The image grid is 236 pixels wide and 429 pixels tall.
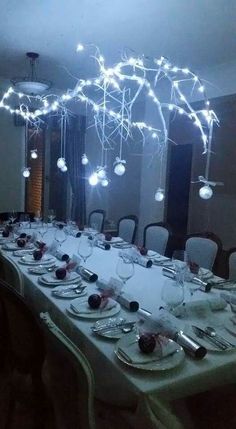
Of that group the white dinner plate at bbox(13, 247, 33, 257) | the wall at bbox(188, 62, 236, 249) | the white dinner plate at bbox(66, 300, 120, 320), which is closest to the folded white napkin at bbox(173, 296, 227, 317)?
the white dinner plate at bbox(66, 300, 120, 320)

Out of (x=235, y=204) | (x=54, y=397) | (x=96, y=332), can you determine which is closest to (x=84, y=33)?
(x=235, y=204)

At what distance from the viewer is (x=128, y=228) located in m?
4.22

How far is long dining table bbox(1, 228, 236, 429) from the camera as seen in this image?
3.64 ft

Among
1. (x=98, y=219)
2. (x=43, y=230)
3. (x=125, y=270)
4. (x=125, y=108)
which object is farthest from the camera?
(x=98, y=219)

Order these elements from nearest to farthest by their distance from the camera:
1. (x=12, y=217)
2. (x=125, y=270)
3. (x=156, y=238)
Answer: (x=125, y=270)
(x=156, y=238)
(x=12, y=217)

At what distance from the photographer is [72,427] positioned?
4.39 feet

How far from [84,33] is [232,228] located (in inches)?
103

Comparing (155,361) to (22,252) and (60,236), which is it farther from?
(60,236)

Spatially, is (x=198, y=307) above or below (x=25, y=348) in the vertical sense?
above

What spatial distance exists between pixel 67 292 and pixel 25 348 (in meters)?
0.51

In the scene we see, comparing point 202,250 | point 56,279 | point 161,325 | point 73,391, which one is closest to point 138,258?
point 202,250

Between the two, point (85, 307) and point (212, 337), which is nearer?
point (212, 337)

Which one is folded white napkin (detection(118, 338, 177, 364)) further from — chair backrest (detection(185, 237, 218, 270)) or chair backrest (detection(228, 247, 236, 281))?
chair backrest (detection(185, 237, 218, 270))

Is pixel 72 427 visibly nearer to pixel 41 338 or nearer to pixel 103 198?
pixel 41 338
